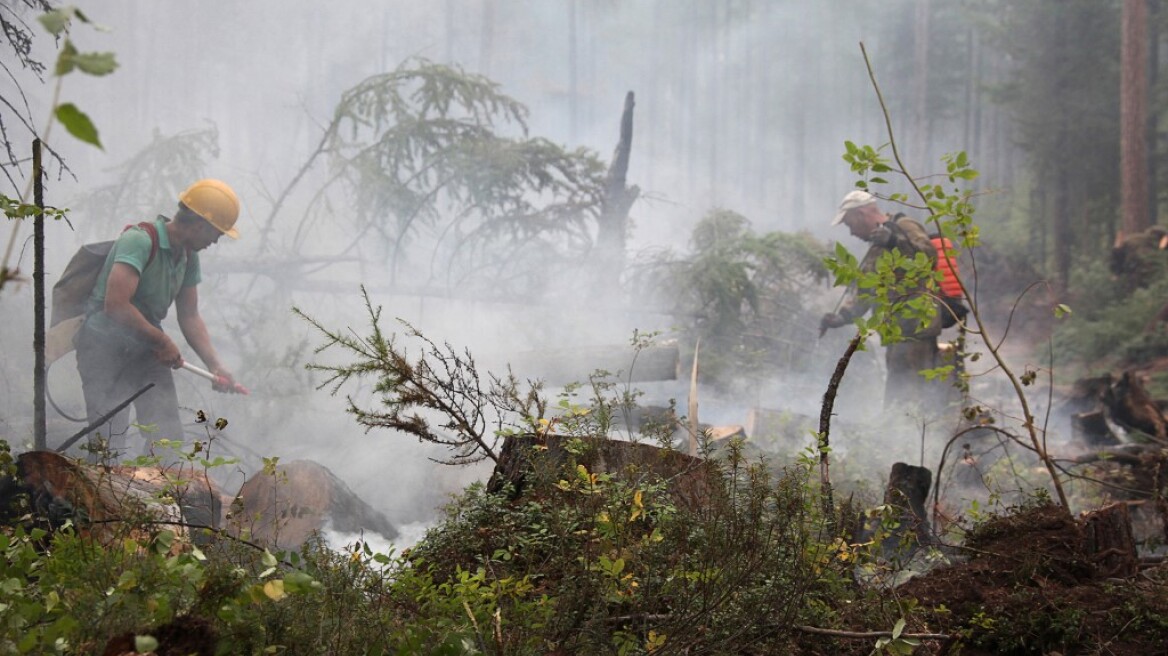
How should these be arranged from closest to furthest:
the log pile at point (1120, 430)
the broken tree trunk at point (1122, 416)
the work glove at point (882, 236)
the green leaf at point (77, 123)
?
the green leaf at point (77, 123) → the log pile at point (1120, 430) → the broken tree trunk at point (1122, 416) → the work glove at point (882, 236)

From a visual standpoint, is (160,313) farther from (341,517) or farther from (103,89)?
(103,89)

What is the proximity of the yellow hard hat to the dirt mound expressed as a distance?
5004mm

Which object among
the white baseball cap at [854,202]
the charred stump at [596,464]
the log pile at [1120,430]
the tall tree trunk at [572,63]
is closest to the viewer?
the charred stump at [596,464]

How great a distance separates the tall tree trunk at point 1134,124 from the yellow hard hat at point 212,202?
13.9 meters

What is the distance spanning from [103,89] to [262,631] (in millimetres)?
16797

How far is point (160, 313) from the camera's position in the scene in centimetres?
588

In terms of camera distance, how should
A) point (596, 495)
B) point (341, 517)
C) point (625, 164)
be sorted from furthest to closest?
1. point (625, 164)
2. point (341, 517)
3. point (596, 495)

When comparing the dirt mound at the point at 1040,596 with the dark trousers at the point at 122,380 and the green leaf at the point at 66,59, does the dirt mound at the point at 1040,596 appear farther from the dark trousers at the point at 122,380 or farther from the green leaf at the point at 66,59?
the dark trousers at the point at 122,380

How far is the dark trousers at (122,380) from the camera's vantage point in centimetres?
570

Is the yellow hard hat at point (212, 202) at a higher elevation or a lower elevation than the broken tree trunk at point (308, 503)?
higher

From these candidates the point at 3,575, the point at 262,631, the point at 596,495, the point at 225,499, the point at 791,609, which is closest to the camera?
the point at 262,631

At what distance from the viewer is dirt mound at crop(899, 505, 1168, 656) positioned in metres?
2.42

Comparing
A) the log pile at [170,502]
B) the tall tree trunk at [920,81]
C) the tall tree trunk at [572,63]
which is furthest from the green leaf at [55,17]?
the tall tree trunk at [920,81]

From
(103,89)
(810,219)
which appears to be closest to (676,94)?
(810,219)
